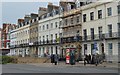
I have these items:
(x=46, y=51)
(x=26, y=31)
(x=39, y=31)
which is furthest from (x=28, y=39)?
(x=46, y=51)

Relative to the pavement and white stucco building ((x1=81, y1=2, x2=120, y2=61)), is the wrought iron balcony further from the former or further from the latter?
the pavement

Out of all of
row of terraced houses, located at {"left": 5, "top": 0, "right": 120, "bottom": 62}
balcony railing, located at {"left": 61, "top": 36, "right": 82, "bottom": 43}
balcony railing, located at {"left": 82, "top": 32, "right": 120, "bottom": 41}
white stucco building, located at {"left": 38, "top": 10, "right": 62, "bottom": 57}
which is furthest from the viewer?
white stucco building, located at {"left": 38, "top": 10, "right": 62, "bottom": 57}

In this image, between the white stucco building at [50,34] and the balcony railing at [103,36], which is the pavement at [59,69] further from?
the white stucco building at [50,34]

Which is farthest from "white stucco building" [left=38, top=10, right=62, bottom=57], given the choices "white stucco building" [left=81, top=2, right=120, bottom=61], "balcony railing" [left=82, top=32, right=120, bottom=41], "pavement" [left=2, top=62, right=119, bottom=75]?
"pavement" [left=2, top=62, right=119, bottom=75]

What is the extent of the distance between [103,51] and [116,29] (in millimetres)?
5162

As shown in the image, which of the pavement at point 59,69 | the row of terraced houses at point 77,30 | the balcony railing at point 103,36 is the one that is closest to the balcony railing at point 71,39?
the row of terraced houses at point 77,30

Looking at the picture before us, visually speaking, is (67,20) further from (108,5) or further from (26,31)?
(26,31)

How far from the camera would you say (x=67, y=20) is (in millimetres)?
61500

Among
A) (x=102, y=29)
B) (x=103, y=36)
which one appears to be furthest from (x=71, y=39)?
(x=103, y=36)

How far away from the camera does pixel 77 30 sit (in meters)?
57.4

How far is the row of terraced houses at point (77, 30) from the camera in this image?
47.1m

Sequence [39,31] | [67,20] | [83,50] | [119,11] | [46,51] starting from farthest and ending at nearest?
[39,31] → [46,51] → [67,20] → [83,50] → [119,11]

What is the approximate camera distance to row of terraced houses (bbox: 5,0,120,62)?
155 feet

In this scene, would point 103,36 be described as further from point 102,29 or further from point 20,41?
point 20,41
